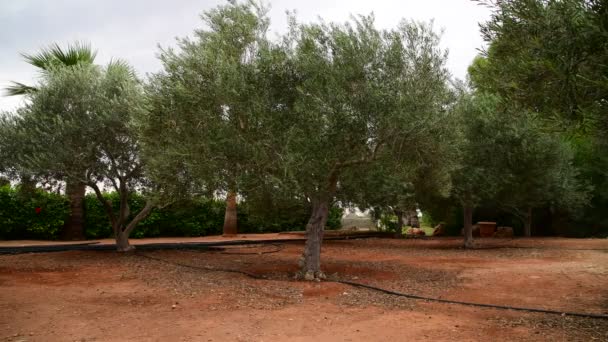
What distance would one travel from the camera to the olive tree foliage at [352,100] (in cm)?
945

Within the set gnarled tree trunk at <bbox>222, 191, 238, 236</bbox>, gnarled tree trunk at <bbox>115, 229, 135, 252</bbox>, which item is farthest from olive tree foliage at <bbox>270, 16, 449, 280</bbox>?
gnarled tree trunk at <bbox>222, 191, 238, 236</bbox>

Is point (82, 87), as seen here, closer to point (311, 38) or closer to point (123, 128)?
point (123, 128)

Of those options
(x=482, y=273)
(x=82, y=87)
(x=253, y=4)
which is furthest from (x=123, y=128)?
(x=482, y=273)

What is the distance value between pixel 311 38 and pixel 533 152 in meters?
11.6

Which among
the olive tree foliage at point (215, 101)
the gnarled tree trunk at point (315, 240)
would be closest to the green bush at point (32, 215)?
the olive tree foliage at point (215, 101)

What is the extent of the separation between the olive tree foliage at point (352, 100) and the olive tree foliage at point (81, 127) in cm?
599

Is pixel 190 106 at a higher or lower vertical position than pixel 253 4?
lower

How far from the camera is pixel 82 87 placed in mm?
14578

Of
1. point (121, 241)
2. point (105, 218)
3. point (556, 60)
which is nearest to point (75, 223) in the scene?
point (105, 218)

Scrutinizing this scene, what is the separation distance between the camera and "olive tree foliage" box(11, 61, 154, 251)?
14078 mm

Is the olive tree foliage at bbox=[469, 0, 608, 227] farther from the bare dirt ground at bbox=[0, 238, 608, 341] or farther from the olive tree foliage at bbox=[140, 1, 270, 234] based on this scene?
the olive tree foliage at bbox=[140, 1, 270, 234]

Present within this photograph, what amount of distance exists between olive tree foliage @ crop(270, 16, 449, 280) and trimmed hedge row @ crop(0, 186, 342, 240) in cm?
766

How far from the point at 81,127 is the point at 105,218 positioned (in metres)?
10.1

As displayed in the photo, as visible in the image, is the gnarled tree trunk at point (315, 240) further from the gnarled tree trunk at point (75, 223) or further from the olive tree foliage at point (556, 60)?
the gnarled tree trunk at point (75, 223)
